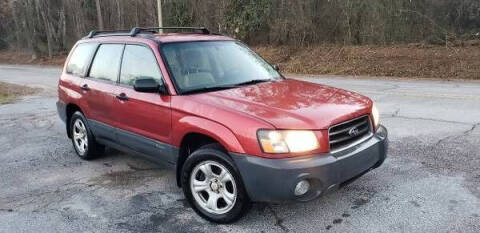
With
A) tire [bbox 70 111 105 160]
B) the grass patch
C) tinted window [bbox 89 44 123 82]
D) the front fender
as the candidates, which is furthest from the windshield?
the grass patch

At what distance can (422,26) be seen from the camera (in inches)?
758

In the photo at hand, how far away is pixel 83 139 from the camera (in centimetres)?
624

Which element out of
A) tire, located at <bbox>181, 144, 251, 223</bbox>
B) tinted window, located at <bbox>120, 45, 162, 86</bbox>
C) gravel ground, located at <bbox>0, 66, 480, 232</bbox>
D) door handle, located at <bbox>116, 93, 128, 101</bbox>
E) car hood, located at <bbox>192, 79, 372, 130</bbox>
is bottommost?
gravel ground, located at <bbox>0, 66, 480, 232</bbox>

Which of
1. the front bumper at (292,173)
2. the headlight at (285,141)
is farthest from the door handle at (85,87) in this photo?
the headlight at (285,141)

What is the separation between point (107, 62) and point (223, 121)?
2.34 m

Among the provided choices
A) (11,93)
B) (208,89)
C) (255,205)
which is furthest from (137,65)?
(11,93)

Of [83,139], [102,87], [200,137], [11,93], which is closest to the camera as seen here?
[200,137]

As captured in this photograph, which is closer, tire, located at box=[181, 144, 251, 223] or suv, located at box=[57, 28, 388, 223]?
suv, located at box=[57, 28, 388, 223]

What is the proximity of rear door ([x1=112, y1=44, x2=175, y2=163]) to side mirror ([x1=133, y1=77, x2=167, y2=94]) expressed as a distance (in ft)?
0.26

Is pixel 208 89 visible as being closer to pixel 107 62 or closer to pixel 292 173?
pixel 292 173

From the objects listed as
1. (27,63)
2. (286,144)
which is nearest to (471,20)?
(286,144)

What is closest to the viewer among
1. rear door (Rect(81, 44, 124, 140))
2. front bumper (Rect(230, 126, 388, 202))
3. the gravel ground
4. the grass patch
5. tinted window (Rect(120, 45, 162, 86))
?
front bumper (Rect(230, 126, 388, 202))

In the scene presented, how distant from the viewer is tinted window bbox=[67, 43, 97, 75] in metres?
6.07

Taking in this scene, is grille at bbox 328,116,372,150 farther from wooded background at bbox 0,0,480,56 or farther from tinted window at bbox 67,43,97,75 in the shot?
wooded background at bbox 0,0,480,56
